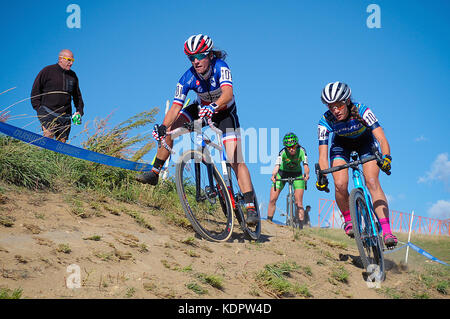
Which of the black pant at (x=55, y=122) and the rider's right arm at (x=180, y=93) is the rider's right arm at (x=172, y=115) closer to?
the rider's right arm at (x=180, y=93)

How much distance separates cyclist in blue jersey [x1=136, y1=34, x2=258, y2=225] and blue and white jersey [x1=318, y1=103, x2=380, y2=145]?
118cm

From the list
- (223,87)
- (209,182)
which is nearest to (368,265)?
(209,182)

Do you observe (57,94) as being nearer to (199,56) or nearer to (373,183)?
(199,56)

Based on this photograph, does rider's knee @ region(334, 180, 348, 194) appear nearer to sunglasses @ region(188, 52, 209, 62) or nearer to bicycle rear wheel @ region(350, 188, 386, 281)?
bicycle rear wheel @ region(350, 188, 386, 281)

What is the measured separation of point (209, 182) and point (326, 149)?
1675 mm

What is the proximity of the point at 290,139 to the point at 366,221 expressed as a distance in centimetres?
467

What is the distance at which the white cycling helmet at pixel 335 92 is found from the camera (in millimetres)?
5770

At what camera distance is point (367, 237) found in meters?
5.47

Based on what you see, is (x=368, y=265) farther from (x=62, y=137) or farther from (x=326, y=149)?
(x=62, y=137)

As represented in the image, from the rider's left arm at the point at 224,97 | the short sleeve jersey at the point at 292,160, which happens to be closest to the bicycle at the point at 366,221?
the rider's left arm at the point at 224,97

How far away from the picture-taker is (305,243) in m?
7.29

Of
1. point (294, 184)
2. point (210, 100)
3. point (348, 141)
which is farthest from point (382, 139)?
point (294, 184)
